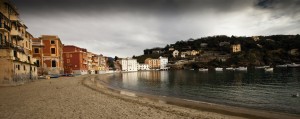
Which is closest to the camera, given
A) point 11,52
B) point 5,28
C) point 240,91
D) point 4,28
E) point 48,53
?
point 11,52

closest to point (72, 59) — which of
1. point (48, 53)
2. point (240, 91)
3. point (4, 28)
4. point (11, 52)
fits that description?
point (48, 53)

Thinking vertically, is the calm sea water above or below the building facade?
below

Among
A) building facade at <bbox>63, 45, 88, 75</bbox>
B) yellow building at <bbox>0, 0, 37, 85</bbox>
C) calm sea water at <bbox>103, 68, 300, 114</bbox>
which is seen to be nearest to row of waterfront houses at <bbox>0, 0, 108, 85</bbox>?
yellow building at <bbox>0, 0, 37, 85</bbox>

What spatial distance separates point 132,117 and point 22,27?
145 ft

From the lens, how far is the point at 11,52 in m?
31.2

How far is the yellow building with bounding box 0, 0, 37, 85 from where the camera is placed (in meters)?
30.6

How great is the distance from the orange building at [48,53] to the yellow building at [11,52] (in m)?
18.8

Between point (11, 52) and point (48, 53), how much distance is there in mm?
37412

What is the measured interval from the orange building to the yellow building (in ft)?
61.6

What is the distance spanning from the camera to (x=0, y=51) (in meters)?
30.4

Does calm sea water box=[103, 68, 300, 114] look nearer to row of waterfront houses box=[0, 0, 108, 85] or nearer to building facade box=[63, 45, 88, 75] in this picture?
row of waterfront houses box=[0, 0, 108, 85]

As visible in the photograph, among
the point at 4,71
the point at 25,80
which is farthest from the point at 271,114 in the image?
the point at 25,80

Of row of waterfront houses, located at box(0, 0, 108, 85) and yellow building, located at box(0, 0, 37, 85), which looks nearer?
yellow building, located at box(0, 0, 37, 85)

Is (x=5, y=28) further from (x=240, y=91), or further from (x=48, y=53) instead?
(x=240, y=91)
